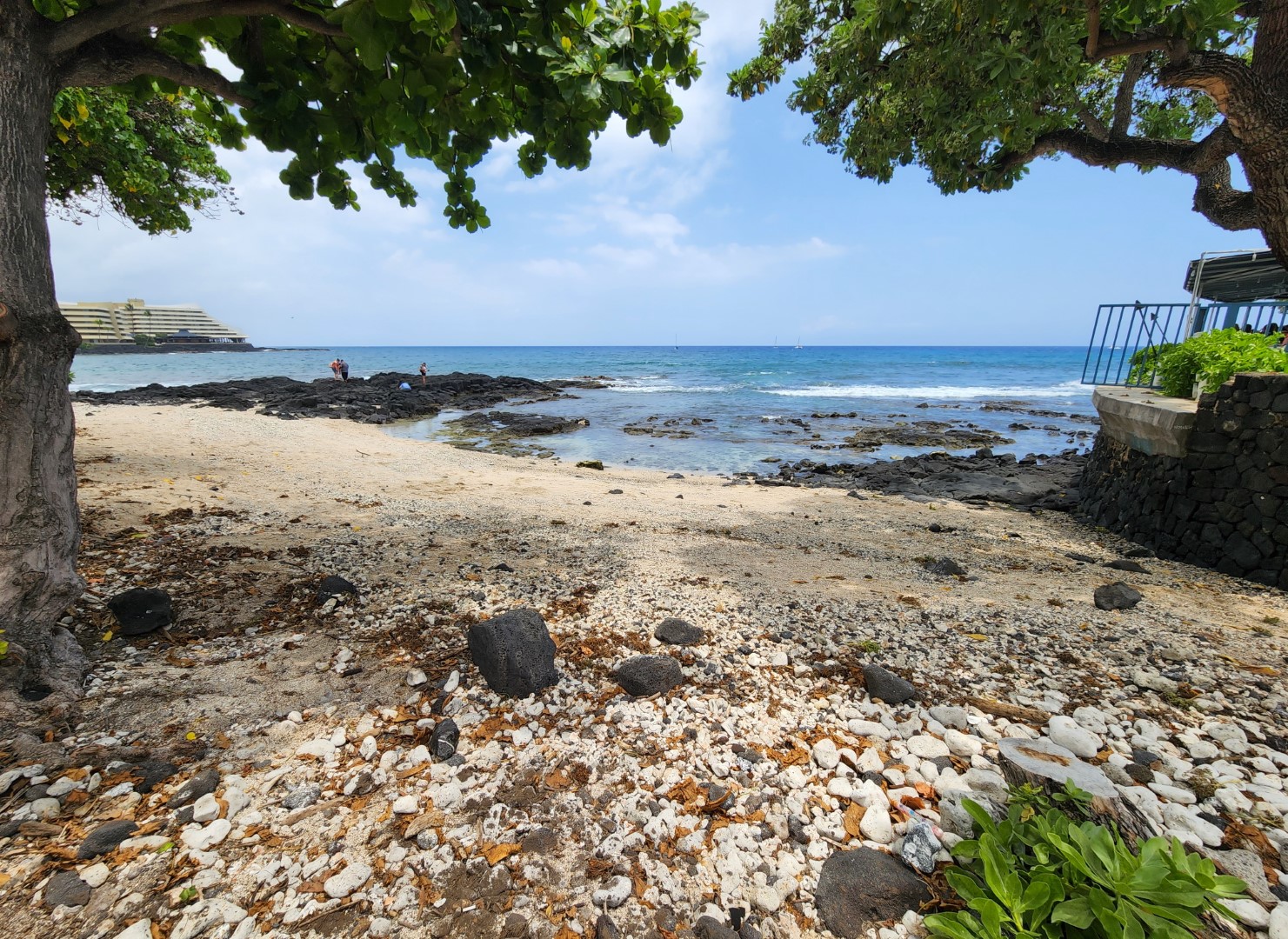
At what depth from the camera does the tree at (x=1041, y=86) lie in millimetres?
4941

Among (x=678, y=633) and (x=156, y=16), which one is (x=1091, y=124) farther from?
(x=156, y=16)

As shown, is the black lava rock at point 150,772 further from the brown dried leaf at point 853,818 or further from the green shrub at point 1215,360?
the green shrub at point 1215,360

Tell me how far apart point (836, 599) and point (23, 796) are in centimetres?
485

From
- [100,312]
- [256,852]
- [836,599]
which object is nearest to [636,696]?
[256,852]

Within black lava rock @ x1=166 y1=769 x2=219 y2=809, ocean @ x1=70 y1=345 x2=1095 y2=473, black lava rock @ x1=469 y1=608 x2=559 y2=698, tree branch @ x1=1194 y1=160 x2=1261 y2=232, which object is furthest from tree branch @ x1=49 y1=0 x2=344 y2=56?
ocean @ x1=70 y1=345 x2=1095 y2=473

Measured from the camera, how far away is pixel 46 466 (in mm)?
2717

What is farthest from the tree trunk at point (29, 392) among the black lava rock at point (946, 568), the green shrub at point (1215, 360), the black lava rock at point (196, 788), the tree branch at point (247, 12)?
the green shrub at point (1215, 360)

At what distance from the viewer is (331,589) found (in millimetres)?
3986

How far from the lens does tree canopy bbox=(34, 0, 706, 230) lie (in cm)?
263

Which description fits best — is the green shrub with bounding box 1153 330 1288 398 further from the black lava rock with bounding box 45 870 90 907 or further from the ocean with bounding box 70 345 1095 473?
the black lava rock with bounding box 45 870 90 907

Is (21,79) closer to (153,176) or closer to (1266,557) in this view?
(153,176)

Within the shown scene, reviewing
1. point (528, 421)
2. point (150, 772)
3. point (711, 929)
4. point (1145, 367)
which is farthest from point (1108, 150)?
point (528, 421)

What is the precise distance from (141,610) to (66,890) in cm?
213

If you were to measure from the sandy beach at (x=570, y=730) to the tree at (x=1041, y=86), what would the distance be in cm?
483
